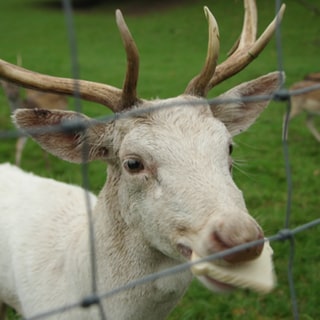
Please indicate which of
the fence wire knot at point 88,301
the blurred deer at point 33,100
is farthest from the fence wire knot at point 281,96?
the blurred deer at point 33,100

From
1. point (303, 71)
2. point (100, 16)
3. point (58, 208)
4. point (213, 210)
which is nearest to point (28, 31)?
point (100, 16)

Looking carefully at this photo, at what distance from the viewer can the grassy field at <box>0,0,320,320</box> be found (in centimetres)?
420

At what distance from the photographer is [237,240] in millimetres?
1894

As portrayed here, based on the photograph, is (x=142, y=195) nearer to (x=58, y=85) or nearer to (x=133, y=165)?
(x=133, y=165)

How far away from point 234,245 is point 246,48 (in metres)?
1.37

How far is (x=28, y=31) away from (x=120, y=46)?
15.2ft

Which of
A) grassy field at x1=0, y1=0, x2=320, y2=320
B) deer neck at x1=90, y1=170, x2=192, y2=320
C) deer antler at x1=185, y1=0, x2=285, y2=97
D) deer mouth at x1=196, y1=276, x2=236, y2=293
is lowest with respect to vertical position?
grassy field at x1=0, y1=0, x2=320, y2=320

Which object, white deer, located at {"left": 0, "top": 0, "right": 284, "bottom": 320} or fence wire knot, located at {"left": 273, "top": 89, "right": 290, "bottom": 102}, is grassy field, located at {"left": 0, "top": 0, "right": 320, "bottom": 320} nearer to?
white deer, located at {"left": 0, "top": 0, "right": 284, "bottom": 320}

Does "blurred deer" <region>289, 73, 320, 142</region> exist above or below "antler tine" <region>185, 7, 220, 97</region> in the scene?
below

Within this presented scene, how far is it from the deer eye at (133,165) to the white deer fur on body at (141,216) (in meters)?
0.01

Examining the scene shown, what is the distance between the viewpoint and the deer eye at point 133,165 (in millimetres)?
2387

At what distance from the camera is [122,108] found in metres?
2.57

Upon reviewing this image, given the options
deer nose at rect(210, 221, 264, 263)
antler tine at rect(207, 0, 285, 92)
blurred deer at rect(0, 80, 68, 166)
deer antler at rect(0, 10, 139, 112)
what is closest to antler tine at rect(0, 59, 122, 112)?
deer antler at rect(0, 10, 139, 112)

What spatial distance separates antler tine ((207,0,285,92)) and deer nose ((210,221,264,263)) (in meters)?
0.95
